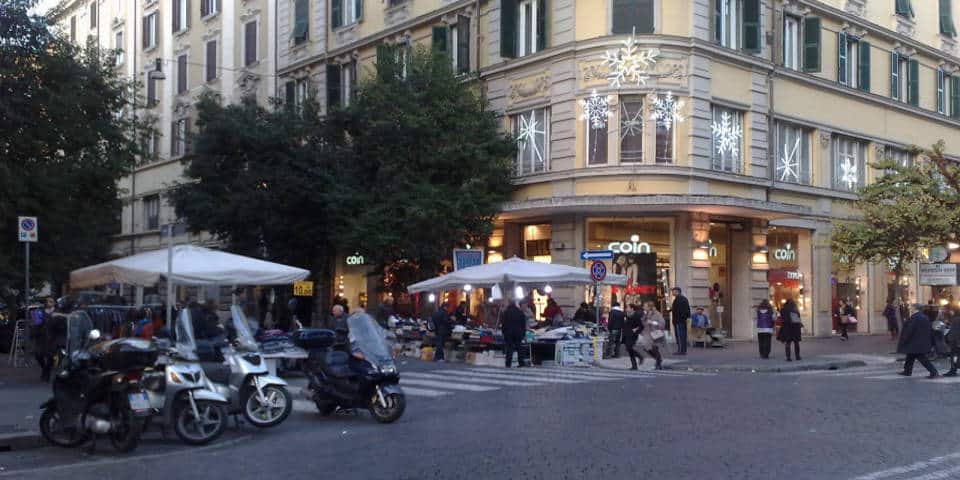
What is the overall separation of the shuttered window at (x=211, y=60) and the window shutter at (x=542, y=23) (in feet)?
70.8

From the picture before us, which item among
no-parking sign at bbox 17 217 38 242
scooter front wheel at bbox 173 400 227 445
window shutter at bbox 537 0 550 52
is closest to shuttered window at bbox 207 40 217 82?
window shutter at bbox 537 0 550 52

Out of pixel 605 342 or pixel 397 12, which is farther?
pixel 397 12

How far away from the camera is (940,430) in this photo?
11.7 meters

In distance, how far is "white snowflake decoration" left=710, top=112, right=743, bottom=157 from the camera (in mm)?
30000

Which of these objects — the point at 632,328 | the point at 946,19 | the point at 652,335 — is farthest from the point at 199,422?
the point at 946,19

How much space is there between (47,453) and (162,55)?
43.4m

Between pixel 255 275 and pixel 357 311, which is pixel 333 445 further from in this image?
pixel 255 275

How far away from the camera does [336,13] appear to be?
3934 centimetres

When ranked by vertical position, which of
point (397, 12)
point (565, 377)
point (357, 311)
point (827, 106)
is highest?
point (397, 12)

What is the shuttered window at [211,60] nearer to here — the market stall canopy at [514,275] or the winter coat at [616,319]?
the market stall canopy at [514,275]

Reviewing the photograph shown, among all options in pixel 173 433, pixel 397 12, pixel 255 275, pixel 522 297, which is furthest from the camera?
pixel 397 12

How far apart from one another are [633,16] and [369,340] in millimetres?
18600

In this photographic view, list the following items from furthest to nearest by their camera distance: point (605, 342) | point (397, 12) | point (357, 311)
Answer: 1. point (397, 12)
2. point (605, 342)
3. point (357, 311)

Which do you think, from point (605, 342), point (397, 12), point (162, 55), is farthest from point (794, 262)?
point (162, 55)
